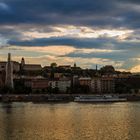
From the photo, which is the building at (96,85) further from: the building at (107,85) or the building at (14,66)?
the building at (14,66)

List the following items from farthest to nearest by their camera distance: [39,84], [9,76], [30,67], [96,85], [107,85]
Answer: [30,67], [96,85], [107,85], [39,84], [9,76]

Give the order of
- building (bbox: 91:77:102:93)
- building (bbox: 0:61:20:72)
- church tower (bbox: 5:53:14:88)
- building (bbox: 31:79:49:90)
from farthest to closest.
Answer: building (bbox: 0:61:20:72) < building (bbox: 91:77:102:93) < building (bbox: 31:79:49:90) < church tower (bbox: 5:53:14:88)

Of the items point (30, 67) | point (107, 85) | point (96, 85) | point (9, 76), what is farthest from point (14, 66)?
point (107, 85)

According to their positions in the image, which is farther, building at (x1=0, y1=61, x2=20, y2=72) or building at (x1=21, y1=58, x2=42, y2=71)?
building at (x1=21, y1=58, x2=42, y2=71)

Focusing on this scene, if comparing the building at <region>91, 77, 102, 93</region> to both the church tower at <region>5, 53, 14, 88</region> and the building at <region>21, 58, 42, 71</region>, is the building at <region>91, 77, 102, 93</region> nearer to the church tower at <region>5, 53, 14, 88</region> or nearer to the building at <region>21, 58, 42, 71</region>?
the church tower at <region>5, 53, 14, 88</region>

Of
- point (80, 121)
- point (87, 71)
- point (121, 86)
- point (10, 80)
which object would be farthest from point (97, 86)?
point (80, 121)

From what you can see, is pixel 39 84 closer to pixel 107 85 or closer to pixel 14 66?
pixel 107 85

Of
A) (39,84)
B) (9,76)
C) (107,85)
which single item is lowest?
(107,85)

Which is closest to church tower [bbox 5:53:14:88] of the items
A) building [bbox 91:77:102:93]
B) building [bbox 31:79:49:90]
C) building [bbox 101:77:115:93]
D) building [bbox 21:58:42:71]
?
building [bbox 31:79:49:90]

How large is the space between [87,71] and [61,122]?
396ft

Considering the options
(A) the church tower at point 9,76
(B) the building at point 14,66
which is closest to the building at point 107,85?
(A) the church tower at point 9,76

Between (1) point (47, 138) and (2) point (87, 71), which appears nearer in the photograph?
(1) point (47, 138)

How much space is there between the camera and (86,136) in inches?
1178

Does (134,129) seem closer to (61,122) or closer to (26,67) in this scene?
(61,122)
